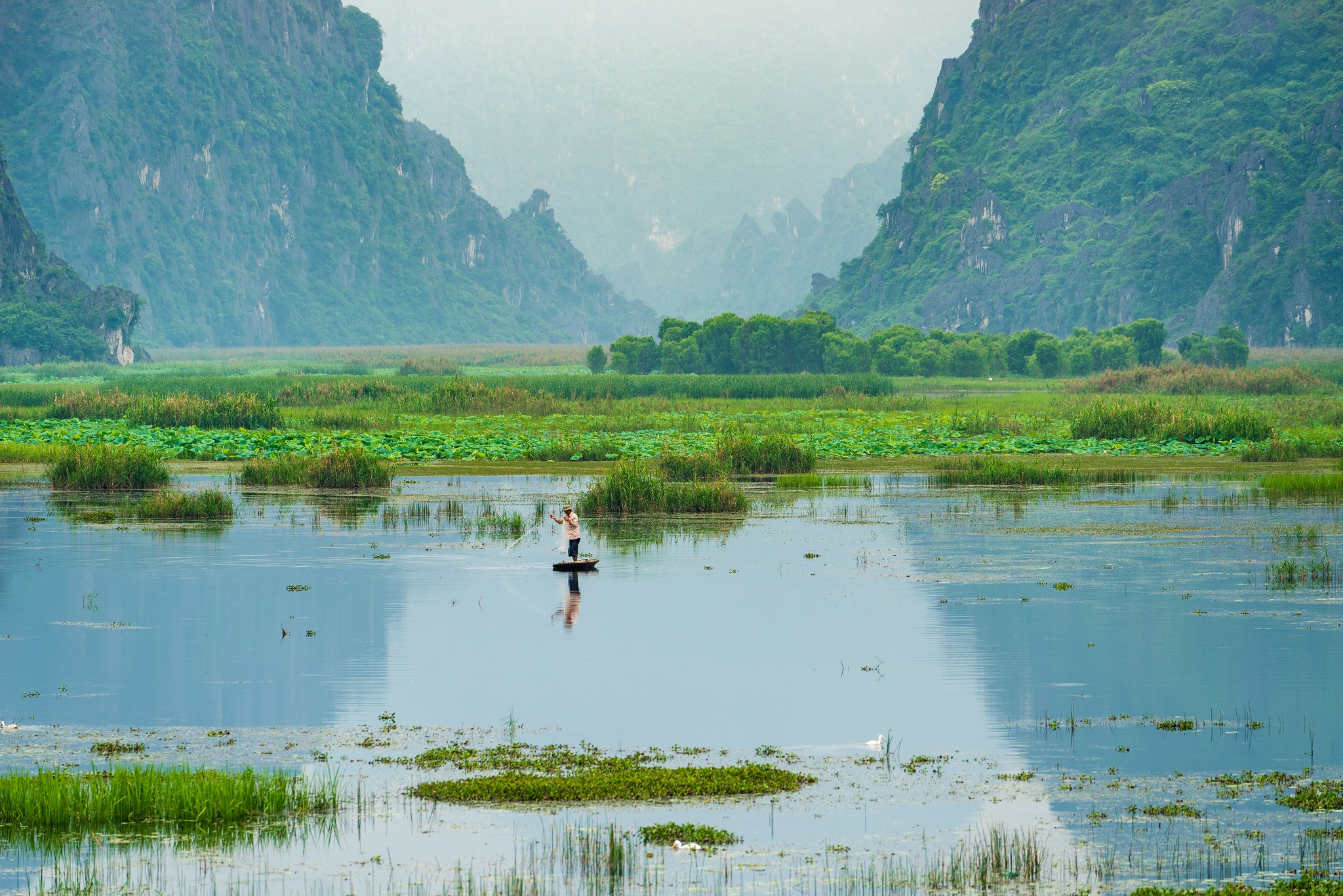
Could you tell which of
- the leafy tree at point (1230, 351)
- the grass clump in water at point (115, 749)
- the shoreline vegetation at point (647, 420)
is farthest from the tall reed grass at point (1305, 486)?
the leafy tree at point (1230, 351)

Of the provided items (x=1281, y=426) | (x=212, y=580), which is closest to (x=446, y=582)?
(x=212, y=580)

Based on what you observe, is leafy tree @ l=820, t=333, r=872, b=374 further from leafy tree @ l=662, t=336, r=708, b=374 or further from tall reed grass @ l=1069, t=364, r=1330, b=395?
tall reed grass @ l=1069, t=364, r=1330, b=395

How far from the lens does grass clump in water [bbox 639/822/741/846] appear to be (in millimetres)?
11766

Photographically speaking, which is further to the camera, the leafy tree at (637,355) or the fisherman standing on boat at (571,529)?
the leafy tree at (637,355)

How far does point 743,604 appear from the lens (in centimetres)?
2327

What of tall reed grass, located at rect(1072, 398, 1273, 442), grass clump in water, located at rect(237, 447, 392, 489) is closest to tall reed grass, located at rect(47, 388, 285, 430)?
grass clump in water, located at rect(237, 447, 392, 489)

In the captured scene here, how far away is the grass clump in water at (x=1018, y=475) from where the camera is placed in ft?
136

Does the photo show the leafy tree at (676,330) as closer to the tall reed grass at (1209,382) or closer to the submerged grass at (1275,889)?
the tall reed grass at (1209,382)

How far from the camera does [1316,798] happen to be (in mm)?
12859

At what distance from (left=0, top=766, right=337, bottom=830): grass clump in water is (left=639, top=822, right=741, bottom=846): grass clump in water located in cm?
267

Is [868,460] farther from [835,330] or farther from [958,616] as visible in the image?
[835,330]

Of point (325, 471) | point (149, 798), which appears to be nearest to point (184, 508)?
point (325, 471)

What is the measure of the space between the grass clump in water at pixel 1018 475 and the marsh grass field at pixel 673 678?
23 centimetres

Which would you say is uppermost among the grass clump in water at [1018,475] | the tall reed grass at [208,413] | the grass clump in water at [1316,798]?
the tall reed grass at [208,413]
